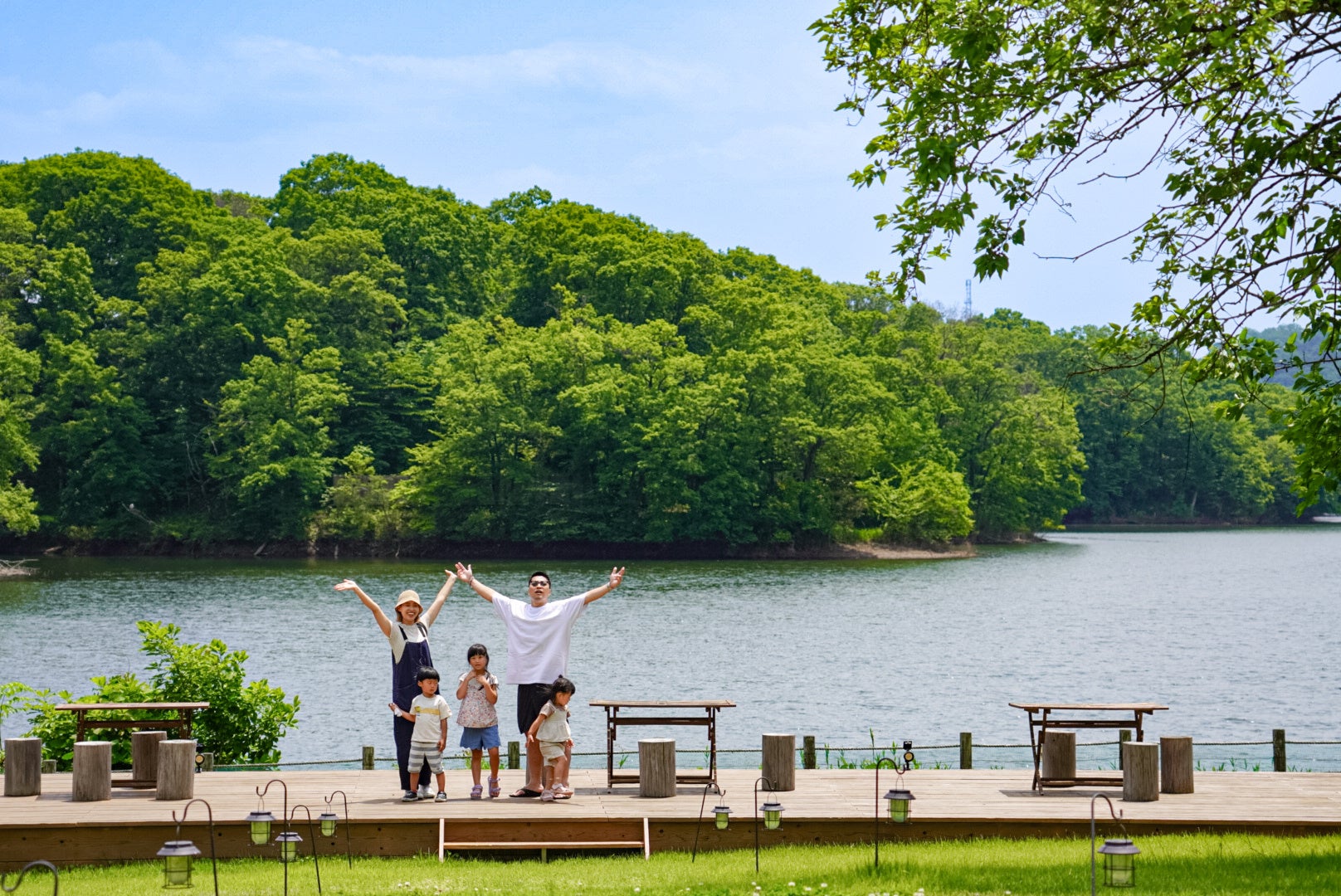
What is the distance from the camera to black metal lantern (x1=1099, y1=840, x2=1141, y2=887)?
6633 millimetres

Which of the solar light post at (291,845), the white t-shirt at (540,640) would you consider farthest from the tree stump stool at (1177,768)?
the solar light post at (291,845)

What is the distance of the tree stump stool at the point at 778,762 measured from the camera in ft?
39.1

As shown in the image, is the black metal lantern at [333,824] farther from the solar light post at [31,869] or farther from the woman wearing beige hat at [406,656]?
the solar light post at [31,869]

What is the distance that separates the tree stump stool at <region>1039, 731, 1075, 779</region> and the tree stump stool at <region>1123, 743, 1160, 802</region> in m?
0.60

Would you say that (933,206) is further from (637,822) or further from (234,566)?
(234,566)

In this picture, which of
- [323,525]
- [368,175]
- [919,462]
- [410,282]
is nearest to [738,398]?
[919,462]

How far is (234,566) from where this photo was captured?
5894cm

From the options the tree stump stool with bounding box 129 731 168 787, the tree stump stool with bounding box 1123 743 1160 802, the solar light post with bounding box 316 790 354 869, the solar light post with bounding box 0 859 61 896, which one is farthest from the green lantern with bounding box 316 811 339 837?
the tree stump stool with bounding box 1123 743 1160 802

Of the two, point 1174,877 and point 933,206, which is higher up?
point 933,206

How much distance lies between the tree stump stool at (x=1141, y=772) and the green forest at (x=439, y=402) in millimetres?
53802

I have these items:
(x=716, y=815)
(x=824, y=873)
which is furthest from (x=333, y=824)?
(x=824, y=873)

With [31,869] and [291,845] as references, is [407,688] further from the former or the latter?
[31,869]

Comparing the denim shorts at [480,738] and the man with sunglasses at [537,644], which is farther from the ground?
the man with sunglasses at [537,644]

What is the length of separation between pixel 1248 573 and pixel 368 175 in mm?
66356
